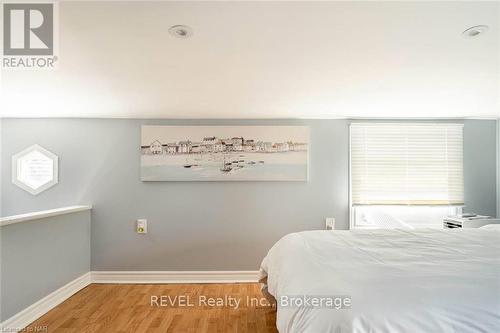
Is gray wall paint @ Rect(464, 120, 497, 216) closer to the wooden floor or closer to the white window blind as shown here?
the white window blind

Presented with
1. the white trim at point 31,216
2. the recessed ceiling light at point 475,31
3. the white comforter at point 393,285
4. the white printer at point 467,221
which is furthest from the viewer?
the white printer at point 467,221

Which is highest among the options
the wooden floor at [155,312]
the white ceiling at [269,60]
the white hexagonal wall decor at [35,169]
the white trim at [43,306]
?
the white ceiling at [269,60]

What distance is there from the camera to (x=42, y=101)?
2646 millimetres

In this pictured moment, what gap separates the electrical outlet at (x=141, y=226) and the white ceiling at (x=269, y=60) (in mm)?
1358

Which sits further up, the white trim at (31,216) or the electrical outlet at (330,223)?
the white trim at (31,216)

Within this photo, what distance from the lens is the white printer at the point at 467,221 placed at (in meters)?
2.95

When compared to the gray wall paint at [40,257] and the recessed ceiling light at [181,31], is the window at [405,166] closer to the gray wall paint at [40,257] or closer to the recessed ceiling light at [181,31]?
the recessed ceiling light at [181,31]

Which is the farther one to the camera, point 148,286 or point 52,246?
point 148,286

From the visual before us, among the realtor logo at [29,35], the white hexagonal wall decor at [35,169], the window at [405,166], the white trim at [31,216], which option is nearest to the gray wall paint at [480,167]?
the window at [405,166]

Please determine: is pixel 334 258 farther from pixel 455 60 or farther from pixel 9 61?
pixel 9 61

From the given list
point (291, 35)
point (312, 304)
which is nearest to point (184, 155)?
point (291, 35)

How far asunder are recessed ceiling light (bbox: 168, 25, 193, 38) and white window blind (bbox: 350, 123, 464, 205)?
8.33ft

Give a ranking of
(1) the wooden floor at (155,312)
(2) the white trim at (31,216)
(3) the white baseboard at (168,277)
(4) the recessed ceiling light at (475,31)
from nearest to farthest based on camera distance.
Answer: (4) the recessed ceiling light at (475,31) → (2) the white trim at (31,216) → (1) the wooden floor at (155,312) → (3) the white baseboard at (168,277)

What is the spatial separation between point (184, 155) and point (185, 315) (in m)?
1.76
